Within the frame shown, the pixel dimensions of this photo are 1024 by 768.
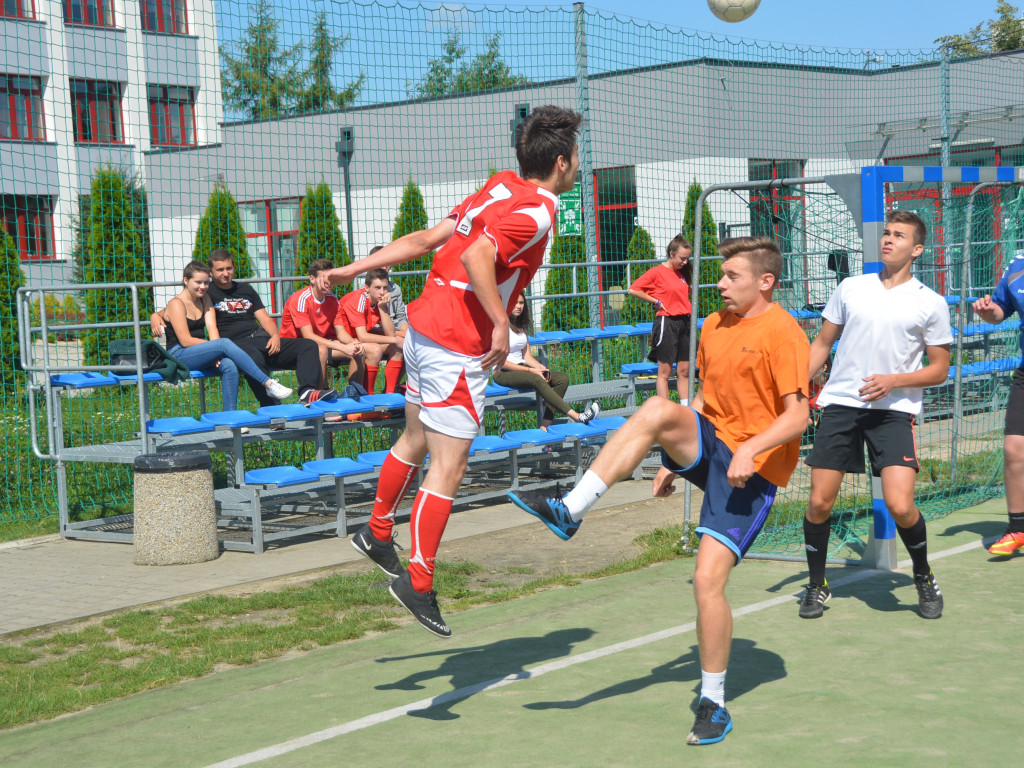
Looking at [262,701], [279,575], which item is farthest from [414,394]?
[279,575]

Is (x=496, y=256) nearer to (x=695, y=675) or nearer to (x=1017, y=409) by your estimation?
(x=695, y=675)

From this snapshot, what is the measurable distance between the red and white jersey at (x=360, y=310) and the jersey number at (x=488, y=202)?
6052mm

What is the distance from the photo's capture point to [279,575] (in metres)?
7.49

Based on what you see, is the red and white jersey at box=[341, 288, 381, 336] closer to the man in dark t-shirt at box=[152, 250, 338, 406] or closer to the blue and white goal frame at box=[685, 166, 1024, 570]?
the man in dark t-shirt at box=[152, 250, 338, 406]

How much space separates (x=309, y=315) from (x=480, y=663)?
5792 mm

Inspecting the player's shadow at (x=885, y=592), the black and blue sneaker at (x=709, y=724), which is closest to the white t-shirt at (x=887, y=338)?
the player's shadow at (x=885, y=592)

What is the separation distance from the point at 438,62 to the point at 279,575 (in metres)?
7.40

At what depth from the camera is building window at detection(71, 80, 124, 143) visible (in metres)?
12.1

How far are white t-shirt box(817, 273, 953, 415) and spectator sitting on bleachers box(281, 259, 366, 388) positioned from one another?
5.31 meters

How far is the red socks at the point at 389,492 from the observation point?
4926 millimetres

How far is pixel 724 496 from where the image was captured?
14.2 ft

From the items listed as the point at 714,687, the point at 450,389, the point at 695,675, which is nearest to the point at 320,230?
the point at 450,389

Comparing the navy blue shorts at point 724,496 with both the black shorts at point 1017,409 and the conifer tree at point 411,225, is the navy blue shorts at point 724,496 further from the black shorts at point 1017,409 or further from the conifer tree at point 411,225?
the conifer tree at point 411,225

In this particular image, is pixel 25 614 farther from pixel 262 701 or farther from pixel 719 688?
pixel 719 688
